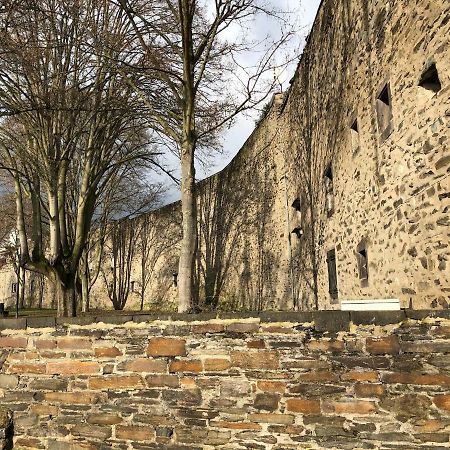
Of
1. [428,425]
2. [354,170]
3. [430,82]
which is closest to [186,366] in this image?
[428,425]

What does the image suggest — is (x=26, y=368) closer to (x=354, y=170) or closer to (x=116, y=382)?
(x=116, y=382)

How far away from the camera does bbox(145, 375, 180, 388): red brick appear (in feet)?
13.3

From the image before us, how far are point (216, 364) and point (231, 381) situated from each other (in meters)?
0.19

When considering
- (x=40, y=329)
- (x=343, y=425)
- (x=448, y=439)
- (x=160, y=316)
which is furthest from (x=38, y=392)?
(x=448, y=439)

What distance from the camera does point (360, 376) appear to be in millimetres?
3619

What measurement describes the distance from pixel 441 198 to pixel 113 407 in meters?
4.00

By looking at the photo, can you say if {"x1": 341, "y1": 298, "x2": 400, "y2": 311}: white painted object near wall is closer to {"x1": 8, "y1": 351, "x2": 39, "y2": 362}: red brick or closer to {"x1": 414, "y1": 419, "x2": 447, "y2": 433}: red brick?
{"x1": 414, "y1": 419, "x2": 447, "y2": 433}: red brick

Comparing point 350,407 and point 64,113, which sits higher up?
point 64,113

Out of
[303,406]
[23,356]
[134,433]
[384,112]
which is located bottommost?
[134,433]

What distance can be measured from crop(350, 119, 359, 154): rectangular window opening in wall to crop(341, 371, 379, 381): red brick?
16.4ft

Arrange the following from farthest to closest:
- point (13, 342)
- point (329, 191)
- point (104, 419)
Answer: point (329, 191) → point (13, 342) → point (104, 419)

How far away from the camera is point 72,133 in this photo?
11.1 meters

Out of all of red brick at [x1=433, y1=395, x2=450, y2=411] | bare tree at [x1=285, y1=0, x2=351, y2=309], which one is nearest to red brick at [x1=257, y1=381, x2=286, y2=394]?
red brick at [x1=433, y1=395, x2=450, y2=411]

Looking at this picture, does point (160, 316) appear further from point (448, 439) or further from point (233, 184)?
point (233, 184)
